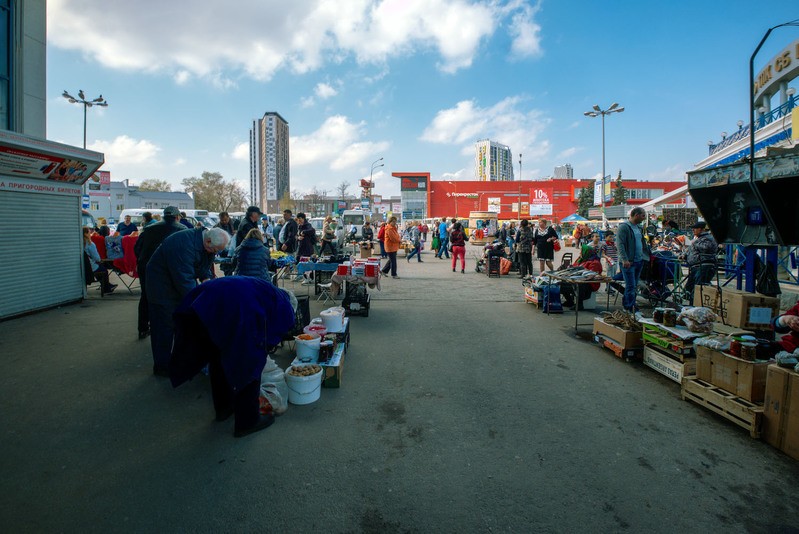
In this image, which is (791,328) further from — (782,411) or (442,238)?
Result: (442,238)

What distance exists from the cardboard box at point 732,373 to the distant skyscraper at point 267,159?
135 meters

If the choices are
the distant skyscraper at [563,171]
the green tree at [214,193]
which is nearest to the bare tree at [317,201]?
the green tree at [214,193]

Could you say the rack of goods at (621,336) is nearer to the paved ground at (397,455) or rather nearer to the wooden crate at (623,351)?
the wooden crate at (623,351)

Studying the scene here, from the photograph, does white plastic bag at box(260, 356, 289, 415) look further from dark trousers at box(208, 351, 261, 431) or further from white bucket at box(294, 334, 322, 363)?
white bucket at box(294, 334, 322, 363)

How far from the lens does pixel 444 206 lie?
81.6 metres

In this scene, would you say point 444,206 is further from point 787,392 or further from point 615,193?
point 787,392

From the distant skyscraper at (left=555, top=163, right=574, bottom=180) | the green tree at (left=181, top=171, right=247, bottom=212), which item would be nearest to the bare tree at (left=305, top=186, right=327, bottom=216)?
the green tree at (left=181, top=171, right=247, bottom=212)

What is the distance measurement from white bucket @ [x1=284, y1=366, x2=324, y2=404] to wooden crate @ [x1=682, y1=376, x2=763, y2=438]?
3.90 metres

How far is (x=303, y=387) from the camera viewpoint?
14.0 ft

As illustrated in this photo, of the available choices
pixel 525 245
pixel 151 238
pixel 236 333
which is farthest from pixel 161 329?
pixel 525 245

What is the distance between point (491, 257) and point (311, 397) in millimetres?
11175

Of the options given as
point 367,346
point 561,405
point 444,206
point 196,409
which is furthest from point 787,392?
point 444,206

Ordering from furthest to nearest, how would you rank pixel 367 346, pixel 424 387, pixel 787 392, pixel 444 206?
pixel 444 206 < pixel 367 346 < pixel 424 387 < pixel 787 392

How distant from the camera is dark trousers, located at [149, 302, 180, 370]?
4.94 meters
